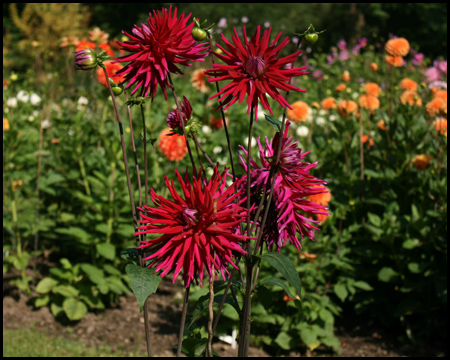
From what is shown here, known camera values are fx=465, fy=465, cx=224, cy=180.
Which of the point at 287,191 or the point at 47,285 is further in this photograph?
the point at 47,285

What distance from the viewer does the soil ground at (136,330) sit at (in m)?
2.64

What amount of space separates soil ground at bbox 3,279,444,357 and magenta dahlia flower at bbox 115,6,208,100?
1.92 meters

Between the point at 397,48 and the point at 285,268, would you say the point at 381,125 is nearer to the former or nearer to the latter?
the point at 397,48

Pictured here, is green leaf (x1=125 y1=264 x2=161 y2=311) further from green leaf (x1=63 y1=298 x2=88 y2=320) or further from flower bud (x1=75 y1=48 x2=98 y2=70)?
green leaf (x1=63 y1=298 x2=88 y2=320)

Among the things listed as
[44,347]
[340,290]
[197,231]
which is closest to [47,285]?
[44,347]

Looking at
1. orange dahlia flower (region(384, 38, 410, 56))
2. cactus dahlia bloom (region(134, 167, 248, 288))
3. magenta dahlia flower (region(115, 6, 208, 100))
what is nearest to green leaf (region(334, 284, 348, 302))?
orange dahlia flower (region(384, 38, 410, 56))

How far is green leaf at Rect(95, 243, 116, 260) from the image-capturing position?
2.69 metres

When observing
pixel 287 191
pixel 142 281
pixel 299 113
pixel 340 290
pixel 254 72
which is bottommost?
pixel 340 290

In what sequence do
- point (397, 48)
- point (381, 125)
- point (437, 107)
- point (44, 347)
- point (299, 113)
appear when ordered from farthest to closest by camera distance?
point (397, 48) < point (381, 125) < point (299, 113) < point (437, 107) < point (44, 347)

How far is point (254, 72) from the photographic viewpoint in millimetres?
952

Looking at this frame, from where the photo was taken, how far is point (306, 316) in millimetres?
2525

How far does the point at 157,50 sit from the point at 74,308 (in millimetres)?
2204

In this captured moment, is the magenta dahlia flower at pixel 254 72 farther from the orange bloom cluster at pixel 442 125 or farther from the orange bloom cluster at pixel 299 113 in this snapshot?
the orange bloom cluster at pixel 442 125

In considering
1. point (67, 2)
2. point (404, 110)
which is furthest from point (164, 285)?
point (67, 2)
